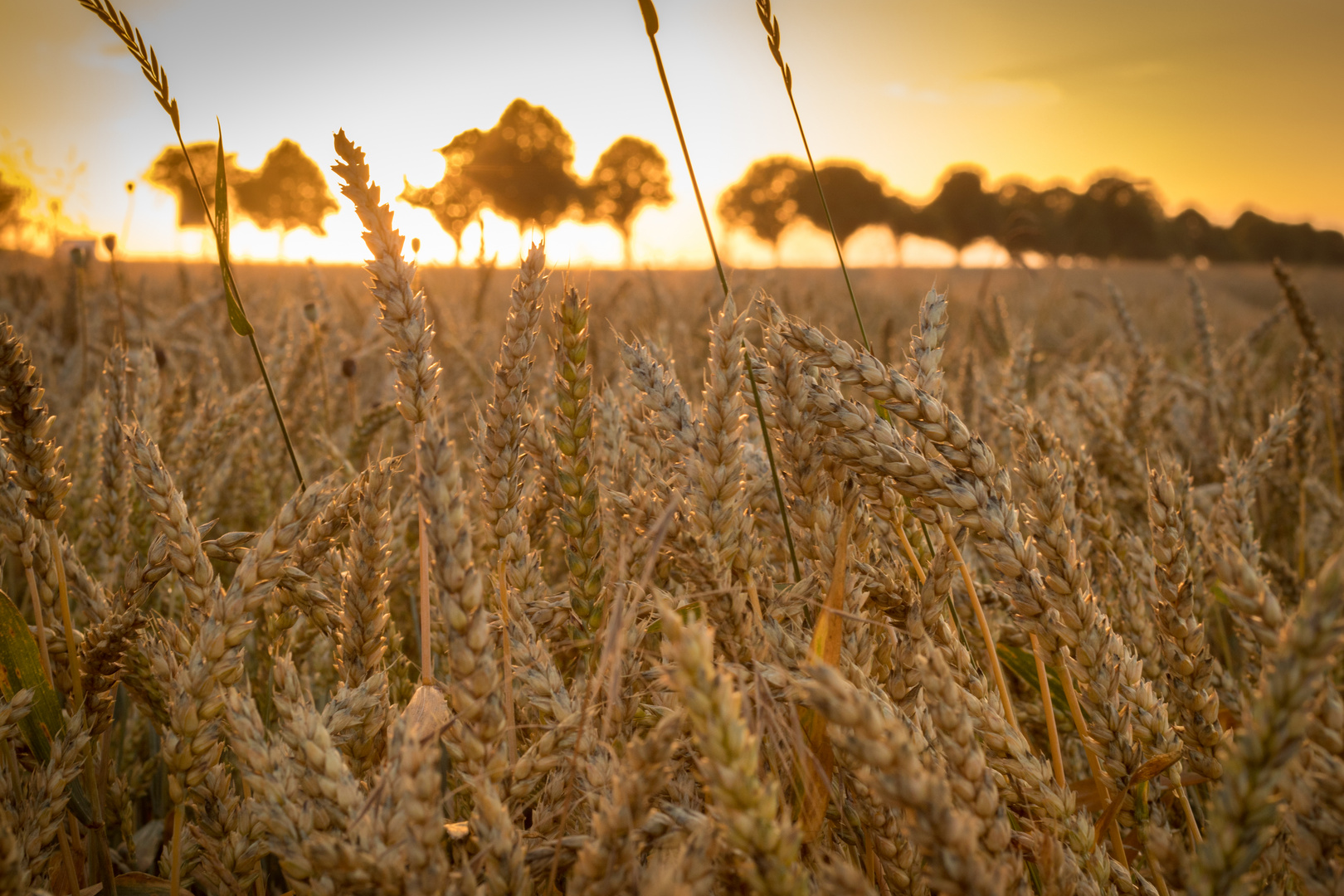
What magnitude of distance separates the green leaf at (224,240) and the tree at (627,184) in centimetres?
3949

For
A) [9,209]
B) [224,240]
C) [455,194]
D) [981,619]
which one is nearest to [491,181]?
[455,194]

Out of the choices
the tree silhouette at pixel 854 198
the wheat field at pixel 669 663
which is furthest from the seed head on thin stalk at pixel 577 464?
the tree silhouette at pixel 854 198

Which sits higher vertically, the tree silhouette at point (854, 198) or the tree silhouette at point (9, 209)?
the tree silhouette at point (854, 198)

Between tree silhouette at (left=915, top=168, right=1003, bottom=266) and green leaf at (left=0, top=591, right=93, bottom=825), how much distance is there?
49339mm

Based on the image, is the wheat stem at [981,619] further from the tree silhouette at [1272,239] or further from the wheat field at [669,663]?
the tree silhouette at [1272,239]

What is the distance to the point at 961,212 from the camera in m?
47.8

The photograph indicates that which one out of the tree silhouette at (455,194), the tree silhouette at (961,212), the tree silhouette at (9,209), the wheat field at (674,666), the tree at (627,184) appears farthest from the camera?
the tree silhouette at (961,212)

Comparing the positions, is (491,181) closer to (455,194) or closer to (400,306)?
(455,194)

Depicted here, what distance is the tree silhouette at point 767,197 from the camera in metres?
49.6

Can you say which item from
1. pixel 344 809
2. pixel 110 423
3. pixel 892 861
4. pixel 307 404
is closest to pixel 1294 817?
pixel 892 861

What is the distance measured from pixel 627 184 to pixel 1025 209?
22.2 meters

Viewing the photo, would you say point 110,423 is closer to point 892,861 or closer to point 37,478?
point 37,478

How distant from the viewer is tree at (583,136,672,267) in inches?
1570

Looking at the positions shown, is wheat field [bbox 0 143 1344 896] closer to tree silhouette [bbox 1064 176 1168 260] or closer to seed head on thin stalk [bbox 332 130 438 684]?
seed head on thin stalk [bbox 332 130 438 684]
